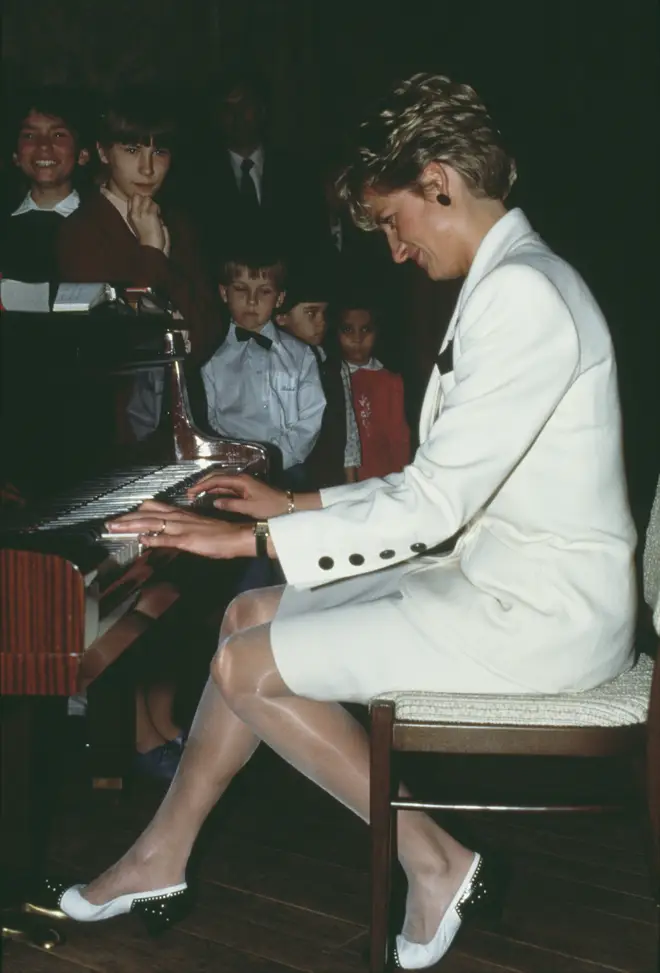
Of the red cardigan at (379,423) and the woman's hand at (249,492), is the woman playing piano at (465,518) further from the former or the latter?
the red cardigan at (379,423)

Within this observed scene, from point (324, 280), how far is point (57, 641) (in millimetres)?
2925

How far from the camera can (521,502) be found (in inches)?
72.0

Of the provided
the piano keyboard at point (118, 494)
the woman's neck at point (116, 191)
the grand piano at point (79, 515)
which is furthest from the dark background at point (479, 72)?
the piano keyboard at point (118, 494)

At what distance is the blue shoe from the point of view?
9.99ft

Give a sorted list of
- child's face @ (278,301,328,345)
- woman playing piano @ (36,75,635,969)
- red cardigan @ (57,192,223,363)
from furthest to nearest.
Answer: child's face @ (278,301,328,345), red cardigan @ (57,192,223,363), woman playing piano @ (36,75,635,969)

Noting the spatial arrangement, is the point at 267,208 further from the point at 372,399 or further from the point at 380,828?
the point at 380,828

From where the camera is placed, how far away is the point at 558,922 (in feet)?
7.64

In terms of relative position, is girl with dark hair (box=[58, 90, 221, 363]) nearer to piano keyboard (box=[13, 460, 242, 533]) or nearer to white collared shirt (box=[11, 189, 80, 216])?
white collared shirt (box=[11, 189, 80, 216])

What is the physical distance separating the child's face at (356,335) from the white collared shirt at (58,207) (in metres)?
1.19

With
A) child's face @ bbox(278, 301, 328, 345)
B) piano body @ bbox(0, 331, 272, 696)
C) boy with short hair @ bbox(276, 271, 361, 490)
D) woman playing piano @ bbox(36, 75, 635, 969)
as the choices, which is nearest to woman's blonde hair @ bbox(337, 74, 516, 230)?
woman playing piano @ bbox(36, 75, 635, 969)

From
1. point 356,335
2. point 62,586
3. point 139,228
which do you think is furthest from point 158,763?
point 356,335

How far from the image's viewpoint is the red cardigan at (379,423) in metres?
4.40

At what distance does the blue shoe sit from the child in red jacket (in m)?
1.58

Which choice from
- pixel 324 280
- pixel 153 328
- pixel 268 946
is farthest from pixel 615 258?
pixel 268 946
